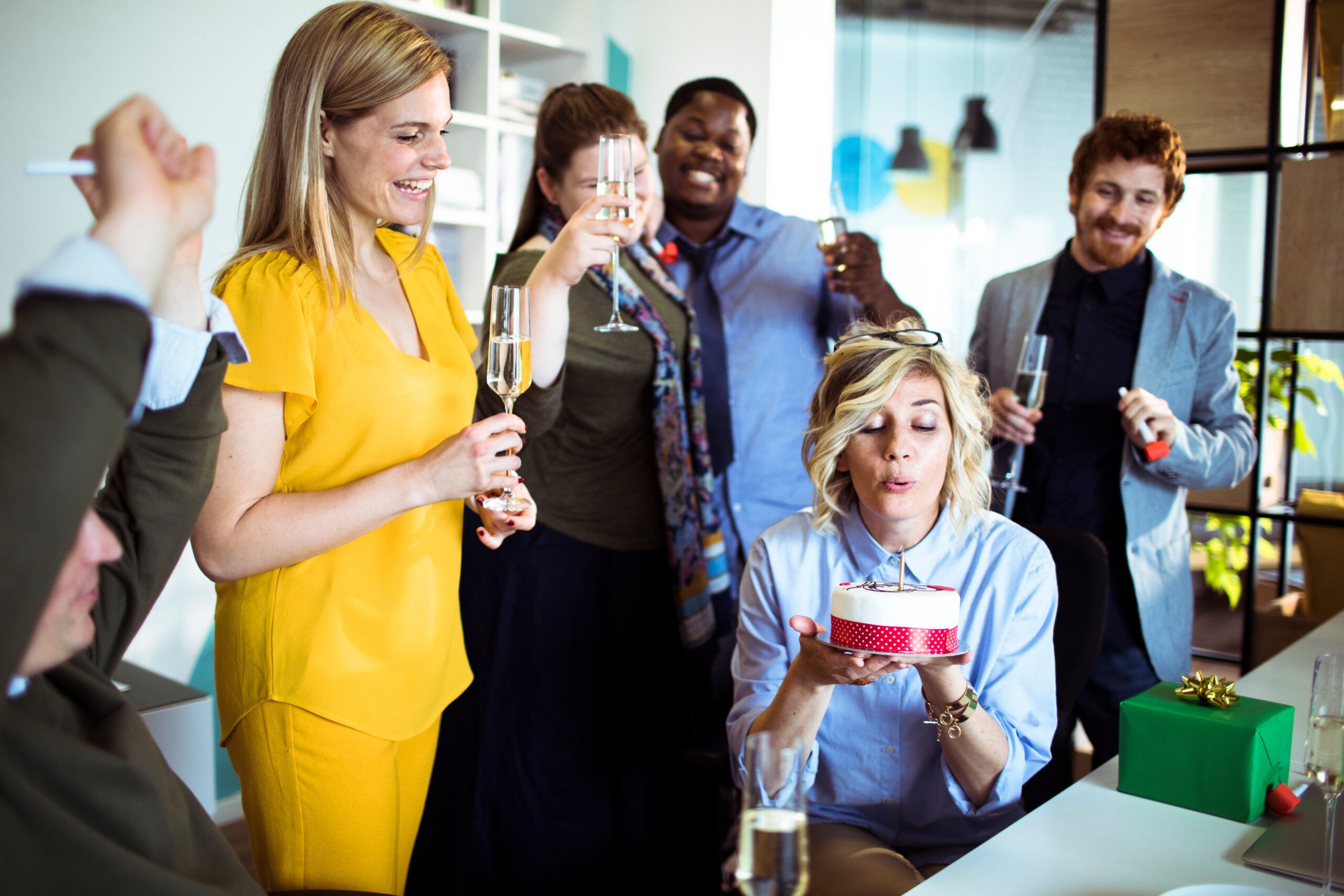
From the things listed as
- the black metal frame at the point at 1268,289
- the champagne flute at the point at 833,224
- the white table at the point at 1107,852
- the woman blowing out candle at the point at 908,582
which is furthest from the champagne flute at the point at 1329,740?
the black metal frame at the point at 1268,289

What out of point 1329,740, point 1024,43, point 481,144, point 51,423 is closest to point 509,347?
point 51,423

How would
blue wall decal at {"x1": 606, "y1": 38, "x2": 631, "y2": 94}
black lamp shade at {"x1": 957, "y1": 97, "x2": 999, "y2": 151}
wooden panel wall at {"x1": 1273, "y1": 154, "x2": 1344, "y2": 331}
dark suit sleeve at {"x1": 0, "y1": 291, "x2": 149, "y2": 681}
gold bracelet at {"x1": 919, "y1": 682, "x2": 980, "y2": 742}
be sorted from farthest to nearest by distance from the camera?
black lamp shade at {"x1": 957, "y1": 97, "x2": 999, "y2": 151}
blue wall decal at {"x1": 606, "y1": 38, "x2": 631, "y2": 94}
wooden panel wall at {"x1": 1273, "y1": 154, "x2": 1344, "y2": 331}
gold bracelet at {"x1": 919, "y1": 682, "x2": 980, "y2": 742}
dark suit sleeve at {"x1": 0, "y1": 291, "x2": 149, "y2": 681}

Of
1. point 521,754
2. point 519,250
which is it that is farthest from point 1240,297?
point 521,754

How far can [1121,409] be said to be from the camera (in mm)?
2318

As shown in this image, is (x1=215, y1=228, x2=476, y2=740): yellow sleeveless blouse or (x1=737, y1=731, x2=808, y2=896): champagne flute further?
(x1=215, y1=228, x2=476, y2=740): yellow sleeveless blouse

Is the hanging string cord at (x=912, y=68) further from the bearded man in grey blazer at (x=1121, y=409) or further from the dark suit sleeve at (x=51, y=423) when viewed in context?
the dark suit sleeve at (x=51, y=423)

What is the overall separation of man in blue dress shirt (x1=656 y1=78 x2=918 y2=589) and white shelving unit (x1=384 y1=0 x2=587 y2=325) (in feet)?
4.28

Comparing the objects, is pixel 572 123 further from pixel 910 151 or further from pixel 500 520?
pixel 910 151

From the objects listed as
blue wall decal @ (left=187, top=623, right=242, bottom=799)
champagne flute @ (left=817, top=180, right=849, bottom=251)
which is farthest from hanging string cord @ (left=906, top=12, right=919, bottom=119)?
blue wall decal @ (left=187, top=623, right=242, bottom=799)

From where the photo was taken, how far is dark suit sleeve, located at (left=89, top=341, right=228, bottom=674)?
1.07m

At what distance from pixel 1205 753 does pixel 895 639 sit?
1.58 ft

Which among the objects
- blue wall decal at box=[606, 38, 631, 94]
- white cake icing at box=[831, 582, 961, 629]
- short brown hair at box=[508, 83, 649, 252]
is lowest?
white cake icing at box=[831, 582, 961, 629]

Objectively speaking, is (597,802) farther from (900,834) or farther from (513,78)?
(513,78)

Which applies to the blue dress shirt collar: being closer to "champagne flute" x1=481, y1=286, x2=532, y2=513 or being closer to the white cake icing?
the white cake icing
